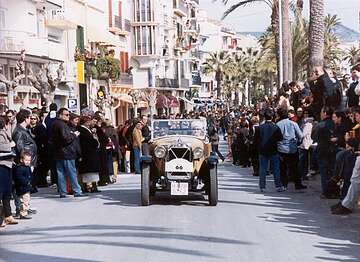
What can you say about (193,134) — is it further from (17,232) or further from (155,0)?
(155,0)

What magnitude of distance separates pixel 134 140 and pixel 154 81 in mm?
56700

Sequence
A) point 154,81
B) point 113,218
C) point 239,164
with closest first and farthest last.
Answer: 1. point 113,218
2. point 239,164
3. point 154,81

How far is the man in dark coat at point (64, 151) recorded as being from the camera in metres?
16.8

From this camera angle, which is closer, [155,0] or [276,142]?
[276,142]

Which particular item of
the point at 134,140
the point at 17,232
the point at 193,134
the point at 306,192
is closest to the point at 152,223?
the point at 17,232

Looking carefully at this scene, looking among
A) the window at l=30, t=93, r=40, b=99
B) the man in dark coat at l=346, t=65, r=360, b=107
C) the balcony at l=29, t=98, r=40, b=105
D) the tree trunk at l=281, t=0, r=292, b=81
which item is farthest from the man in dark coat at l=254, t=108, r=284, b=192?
the window at l=30, t=93, r=40, b=99

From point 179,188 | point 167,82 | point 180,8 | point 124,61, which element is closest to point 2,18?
point 179,188

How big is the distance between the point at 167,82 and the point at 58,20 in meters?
41.6

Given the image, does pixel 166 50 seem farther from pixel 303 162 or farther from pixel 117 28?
pixel 303 162

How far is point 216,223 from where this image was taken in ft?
41.4

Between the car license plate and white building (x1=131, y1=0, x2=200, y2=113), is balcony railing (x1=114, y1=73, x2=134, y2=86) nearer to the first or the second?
white building (x1=131, y1=0, x2=200, y2=113)

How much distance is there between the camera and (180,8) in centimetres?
10012

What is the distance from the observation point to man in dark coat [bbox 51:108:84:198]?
16.8m

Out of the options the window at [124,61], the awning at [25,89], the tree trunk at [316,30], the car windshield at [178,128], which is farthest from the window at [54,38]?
the car windshield at [178,128]
